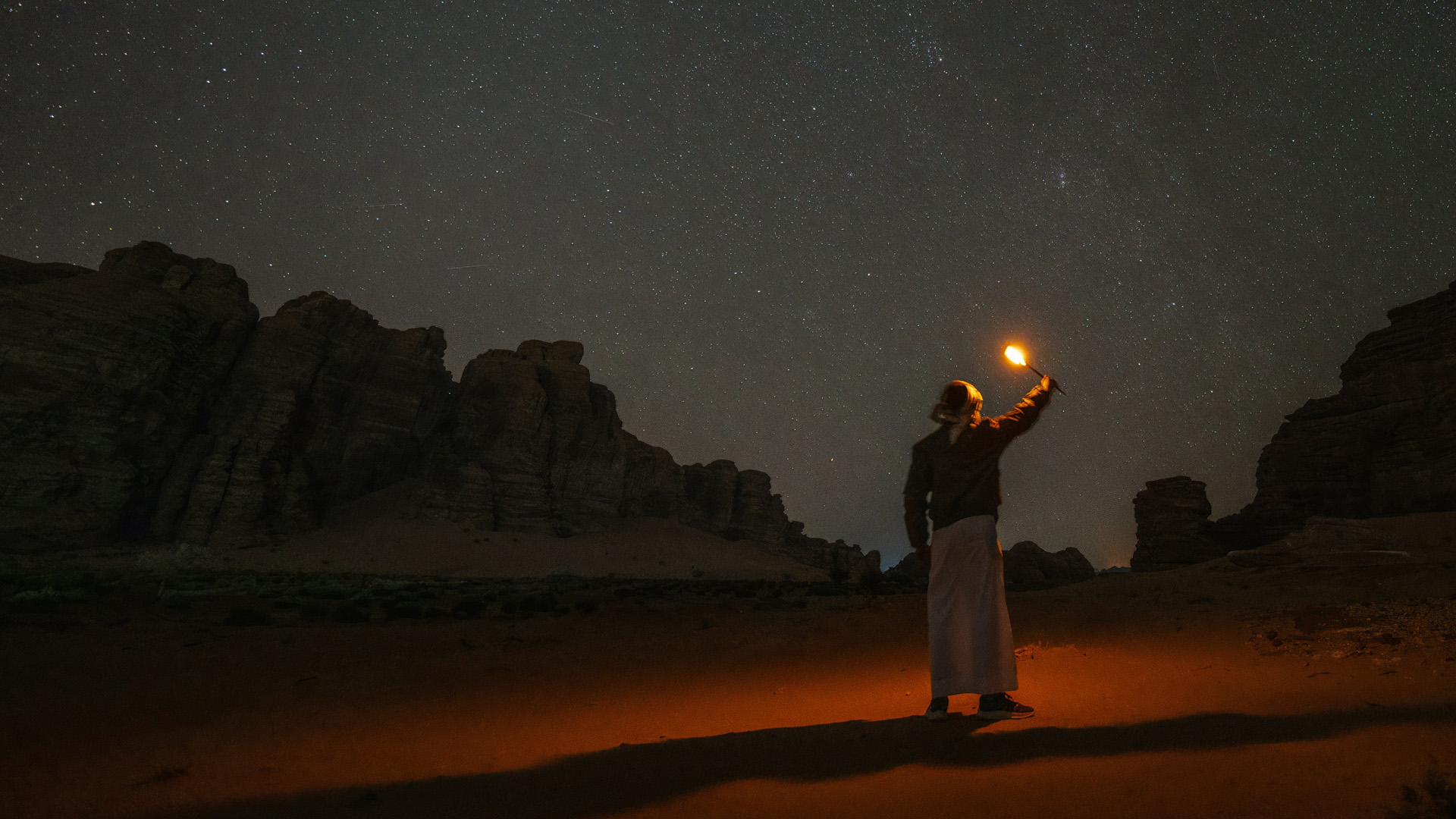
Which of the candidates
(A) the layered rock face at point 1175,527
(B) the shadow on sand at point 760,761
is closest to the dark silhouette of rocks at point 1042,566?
(A) the layered rock face at point 1175,527

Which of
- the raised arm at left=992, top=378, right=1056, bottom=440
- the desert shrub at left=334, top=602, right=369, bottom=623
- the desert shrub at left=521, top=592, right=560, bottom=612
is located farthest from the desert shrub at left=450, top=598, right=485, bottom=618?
the raised arm at left=992, top=378, right=1056, bottom=440

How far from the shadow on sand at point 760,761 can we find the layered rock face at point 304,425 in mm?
50510

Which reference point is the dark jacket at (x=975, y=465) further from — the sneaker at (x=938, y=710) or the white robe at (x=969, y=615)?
the sneaker at (x=938, y=710)

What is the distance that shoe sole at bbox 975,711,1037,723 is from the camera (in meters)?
4.22

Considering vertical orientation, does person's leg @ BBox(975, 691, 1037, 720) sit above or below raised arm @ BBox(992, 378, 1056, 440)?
below

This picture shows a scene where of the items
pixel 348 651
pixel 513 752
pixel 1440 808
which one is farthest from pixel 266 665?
pixel 1440 808

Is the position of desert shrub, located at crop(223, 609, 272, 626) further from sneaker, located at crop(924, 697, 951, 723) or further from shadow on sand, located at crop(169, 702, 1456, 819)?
sneaker, located at crop(924, 697, 951, 723)

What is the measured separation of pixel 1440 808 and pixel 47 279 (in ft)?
211

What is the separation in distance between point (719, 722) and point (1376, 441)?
113 ft

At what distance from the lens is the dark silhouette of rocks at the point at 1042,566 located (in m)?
38.7

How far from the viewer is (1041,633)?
10.1 metres

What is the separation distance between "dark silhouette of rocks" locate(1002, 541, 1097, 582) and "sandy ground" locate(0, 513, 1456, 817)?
30.3m

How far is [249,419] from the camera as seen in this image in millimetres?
47344

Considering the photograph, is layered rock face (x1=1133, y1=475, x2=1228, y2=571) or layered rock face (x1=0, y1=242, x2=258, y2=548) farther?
layered rock face (x1=0, y1=242, x2=258, y2=548)
